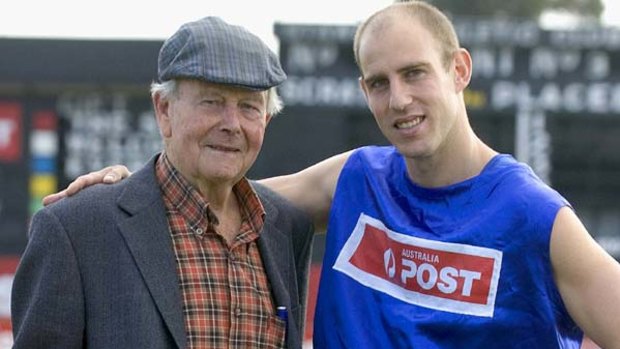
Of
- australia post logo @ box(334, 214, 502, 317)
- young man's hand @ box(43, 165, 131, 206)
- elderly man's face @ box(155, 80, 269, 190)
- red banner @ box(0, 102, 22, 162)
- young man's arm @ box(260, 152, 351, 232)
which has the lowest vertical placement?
red banner @ box(0, 102, 22, 162)

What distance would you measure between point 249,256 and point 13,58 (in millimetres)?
6369

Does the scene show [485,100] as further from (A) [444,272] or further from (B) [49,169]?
(A) [444,272]

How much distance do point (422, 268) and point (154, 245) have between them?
655 mm

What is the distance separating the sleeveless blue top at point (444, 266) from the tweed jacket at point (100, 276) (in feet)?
1.67

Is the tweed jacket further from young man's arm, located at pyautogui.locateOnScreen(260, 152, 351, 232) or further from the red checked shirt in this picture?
young man's arm, located at pyautogui.locateOnScreen(260, 152, 351, 232)

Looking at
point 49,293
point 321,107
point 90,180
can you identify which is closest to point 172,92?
point 90,180

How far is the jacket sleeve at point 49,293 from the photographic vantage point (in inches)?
118

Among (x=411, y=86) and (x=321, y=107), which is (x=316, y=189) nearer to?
(x=411, y=86)

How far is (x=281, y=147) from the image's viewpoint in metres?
9.02

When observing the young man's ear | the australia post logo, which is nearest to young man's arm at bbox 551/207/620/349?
the australia post logo

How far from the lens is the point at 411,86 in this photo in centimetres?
327

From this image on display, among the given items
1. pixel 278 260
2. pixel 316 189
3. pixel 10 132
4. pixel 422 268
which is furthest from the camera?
pixel 10 132

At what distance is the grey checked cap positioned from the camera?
3119 millimetres

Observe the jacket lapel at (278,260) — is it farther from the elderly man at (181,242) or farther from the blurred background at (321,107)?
the blurred background at (321,107)
